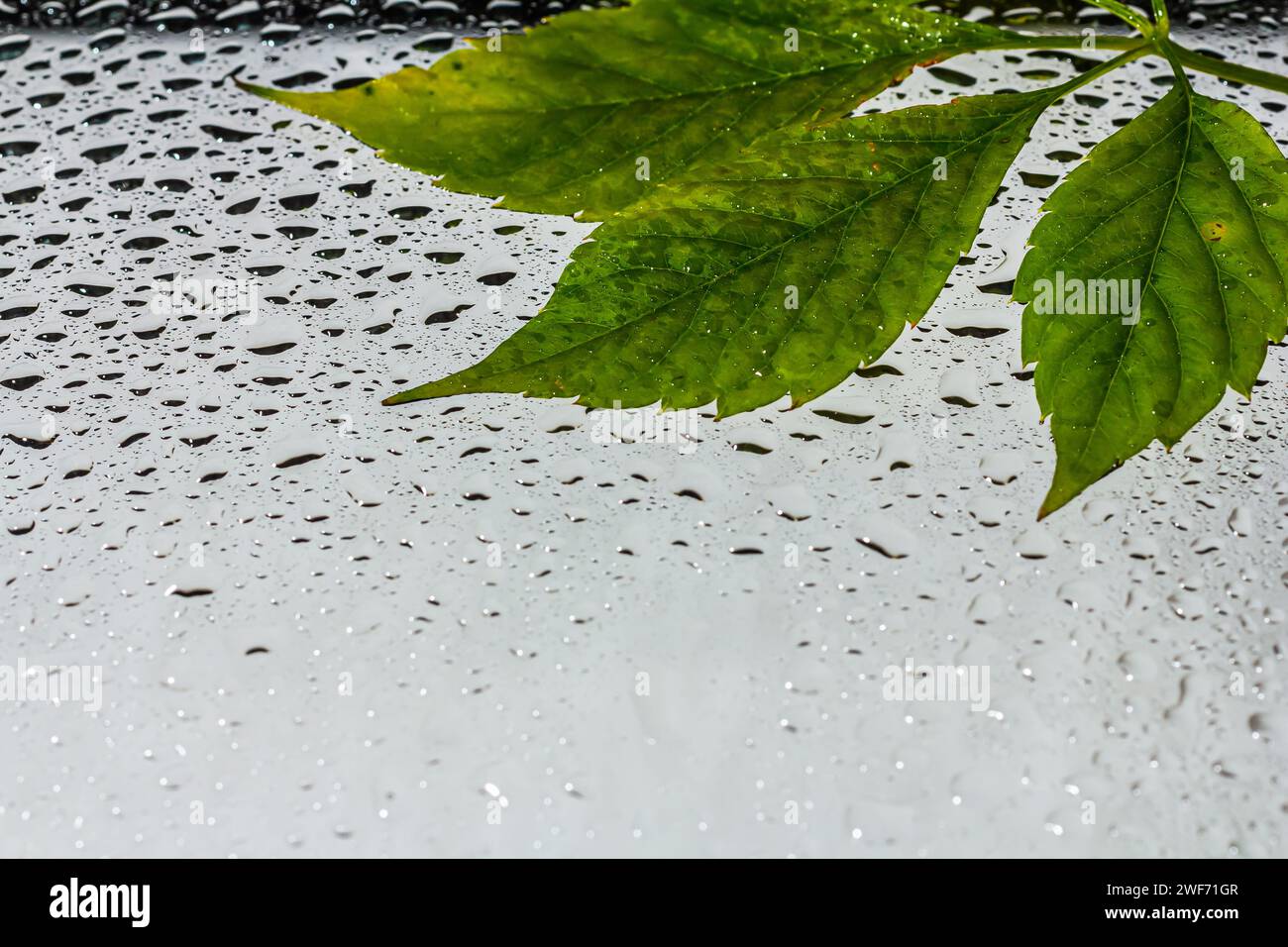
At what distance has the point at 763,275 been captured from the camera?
1.38 ft

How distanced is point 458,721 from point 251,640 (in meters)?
0.08

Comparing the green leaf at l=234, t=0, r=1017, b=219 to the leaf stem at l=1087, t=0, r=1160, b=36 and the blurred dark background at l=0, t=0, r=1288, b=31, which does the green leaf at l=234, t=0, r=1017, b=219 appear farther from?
the blurred dark background at l=0, t=0, r=1288, b=31

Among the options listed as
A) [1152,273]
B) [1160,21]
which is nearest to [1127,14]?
[1160,21]

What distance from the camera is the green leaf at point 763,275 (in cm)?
41

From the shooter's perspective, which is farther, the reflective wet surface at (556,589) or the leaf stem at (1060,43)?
the leaf stem at (1060,43)

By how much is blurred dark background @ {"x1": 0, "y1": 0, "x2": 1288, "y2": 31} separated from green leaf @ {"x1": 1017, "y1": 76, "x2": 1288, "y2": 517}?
0.23 m

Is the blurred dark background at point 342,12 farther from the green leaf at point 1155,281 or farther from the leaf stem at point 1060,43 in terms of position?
the green leaf at point 1155,281

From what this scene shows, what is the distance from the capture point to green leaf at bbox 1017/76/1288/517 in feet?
1.30

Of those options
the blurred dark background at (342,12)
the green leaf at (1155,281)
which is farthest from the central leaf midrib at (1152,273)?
the blurred dark background at (342,12)

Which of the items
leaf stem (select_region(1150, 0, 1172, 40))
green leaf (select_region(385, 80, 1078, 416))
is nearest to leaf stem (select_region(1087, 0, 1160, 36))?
leaf stem (select_region(1150, 0, 1172, 40))

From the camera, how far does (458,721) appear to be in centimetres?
37

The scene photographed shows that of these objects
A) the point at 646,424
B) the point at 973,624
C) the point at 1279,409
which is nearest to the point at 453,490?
the point at 646,424

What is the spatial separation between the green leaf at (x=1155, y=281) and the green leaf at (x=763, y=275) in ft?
0.13
